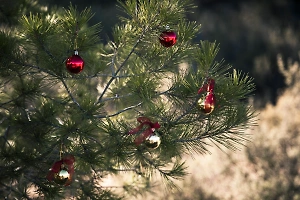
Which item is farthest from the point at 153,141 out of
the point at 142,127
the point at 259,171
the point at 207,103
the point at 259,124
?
the point at 259,124

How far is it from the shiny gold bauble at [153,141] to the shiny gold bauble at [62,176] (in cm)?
26

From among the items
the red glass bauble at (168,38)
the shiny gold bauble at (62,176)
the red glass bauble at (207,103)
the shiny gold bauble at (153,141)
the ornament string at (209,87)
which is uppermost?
the red glass bauble at (168,38)

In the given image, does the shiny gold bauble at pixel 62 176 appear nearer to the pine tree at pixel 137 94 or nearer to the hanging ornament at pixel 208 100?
the pine tree at pixel 137 94

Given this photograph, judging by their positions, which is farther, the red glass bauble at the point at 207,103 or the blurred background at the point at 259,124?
the blurred background at the point at 259,124

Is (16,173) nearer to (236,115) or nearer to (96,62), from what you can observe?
(96,62)

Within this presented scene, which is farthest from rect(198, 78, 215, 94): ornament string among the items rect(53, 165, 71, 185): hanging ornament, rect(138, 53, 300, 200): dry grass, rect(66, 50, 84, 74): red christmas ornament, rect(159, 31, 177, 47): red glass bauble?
rect(138, 53, 300, 200): dry grass

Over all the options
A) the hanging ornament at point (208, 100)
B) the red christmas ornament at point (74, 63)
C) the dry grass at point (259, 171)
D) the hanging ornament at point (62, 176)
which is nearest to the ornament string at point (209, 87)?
the hanging ornament at point (208, 100)

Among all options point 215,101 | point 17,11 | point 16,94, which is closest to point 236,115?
point 215,101

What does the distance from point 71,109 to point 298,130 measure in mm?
2200

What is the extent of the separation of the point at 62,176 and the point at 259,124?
118 inches

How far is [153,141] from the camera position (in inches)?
56.2

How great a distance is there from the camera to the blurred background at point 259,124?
337 cm

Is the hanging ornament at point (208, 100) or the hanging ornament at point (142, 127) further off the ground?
the hanging ornament at point (208, 100)

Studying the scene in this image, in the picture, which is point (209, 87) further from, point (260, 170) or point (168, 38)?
point (260, 170)
